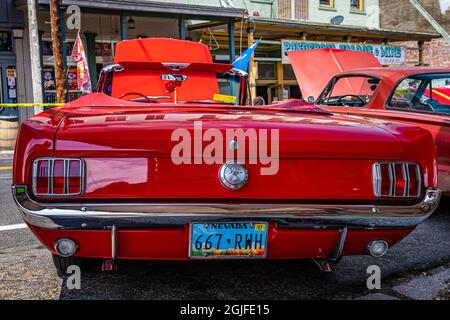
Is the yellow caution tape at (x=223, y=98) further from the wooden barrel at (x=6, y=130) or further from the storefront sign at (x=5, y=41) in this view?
the storefront sign at (x=5, y=41)

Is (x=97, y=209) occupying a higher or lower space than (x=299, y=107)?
lower

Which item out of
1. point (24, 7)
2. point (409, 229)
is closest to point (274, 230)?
point (409, 229)

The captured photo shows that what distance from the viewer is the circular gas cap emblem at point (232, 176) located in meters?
2.47

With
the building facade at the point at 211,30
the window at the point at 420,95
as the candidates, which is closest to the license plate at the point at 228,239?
the window at the point at 420,95

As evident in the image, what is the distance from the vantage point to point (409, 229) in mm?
2758

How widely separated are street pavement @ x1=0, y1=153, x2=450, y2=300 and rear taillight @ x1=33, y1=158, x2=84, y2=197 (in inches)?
32.6

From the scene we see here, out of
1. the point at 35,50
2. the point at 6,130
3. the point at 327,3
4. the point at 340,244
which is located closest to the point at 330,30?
the point at 327,3

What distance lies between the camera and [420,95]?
5.57 m

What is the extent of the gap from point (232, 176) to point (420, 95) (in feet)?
12.4

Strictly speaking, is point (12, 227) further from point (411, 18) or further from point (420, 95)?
point (411, 18)

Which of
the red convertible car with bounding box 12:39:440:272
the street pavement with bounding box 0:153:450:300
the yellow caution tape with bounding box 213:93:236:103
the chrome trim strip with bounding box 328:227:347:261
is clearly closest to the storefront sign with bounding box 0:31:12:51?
the yellow caution tape with bounding box 213:93:236:103

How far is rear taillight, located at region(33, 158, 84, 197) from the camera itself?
2418mm
